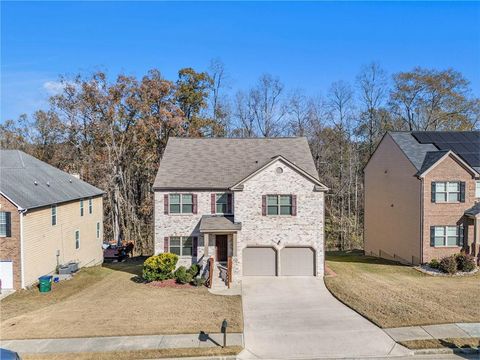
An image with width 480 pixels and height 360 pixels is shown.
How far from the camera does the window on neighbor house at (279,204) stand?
2091cm

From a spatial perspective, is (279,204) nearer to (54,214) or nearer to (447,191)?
(447,191)

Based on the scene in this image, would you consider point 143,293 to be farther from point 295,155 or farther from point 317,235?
point 295,155

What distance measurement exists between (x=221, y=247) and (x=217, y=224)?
1612 millimetres

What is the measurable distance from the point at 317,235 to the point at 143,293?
10.1 m

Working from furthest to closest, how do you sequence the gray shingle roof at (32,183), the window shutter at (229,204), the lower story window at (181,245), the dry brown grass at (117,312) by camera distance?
the window shutter at (229,204), the lower story window at (181,245), the gray shingle roof at (32,183), the dry brown grass at (117,312)

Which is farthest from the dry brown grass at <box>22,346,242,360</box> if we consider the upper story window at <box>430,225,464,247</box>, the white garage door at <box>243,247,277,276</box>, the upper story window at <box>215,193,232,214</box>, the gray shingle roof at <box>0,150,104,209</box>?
the upper story window at <box>430,225,464,247</box>

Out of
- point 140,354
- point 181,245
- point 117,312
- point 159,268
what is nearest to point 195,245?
point 181,245

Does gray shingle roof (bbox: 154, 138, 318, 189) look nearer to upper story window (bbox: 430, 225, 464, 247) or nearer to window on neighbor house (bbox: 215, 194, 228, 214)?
window on neighbor house (bbox: 215, 194, 228, 214)

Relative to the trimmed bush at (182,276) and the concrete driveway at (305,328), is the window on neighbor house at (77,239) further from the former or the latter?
the concrete driveway at (305,328)

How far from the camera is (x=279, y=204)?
823 inches

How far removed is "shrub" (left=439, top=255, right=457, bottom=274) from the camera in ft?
68.3

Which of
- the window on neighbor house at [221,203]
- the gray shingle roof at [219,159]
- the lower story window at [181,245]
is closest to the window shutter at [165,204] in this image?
the gray shingle roof at [219,159]

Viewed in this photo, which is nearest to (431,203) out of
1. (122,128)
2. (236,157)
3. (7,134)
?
(236,157)

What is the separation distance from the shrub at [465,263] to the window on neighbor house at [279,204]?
10.6 m
